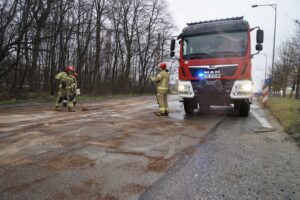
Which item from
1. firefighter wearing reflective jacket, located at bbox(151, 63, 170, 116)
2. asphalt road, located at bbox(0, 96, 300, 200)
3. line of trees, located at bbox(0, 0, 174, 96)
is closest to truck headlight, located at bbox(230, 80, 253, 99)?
asphalt road, located at bbox(0, 96, 300, 200)

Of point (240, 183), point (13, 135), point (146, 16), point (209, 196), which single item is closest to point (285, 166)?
point (240, 183)

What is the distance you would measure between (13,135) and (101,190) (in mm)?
3605

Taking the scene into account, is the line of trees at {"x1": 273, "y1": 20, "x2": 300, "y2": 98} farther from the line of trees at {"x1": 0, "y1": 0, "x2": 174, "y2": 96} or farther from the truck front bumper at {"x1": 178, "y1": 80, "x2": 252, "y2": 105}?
the truck front bumper at {"x1": 178, "y1": 80, "x2": 252, "y2": 105}

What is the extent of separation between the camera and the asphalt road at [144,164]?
315cm

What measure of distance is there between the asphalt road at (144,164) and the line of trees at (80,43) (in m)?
12.0

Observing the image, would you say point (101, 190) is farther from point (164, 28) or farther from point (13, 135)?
point (164, 28)

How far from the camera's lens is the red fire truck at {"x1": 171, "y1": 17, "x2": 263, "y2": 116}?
8.88 metres

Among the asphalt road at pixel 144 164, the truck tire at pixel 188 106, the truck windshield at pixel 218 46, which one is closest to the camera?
the asphalt road at pixel 144 164

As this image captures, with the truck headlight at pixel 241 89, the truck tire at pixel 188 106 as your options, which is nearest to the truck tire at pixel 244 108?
the truck headlight at pixel 241 89

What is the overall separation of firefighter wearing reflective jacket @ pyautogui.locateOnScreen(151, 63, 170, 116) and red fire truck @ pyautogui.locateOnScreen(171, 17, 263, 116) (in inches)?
32.9

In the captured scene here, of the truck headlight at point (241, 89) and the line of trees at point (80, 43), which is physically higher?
the line of trees at point (80, 43)

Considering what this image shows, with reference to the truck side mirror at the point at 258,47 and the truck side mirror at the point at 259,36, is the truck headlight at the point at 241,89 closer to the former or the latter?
the truck side mirror at the point at 258,47

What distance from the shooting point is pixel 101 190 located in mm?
3148

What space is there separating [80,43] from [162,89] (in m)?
19.2
